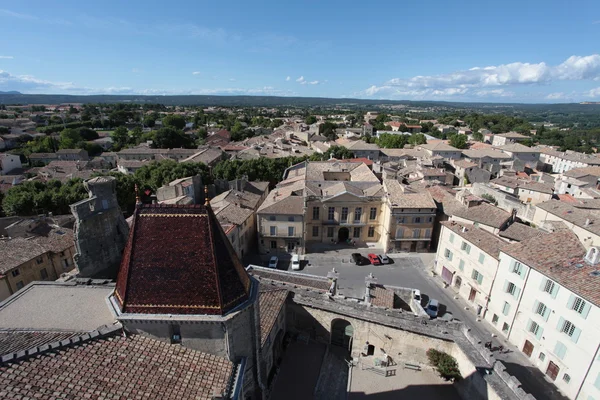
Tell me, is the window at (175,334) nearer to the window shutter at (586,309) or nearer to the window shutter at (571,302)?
the window shutter at (586,309)

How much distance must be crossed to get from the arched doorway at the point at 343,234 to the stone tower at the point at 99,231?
33288 mm

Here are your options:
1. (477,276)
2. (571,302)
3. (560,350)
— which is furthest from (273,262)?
(571,302)

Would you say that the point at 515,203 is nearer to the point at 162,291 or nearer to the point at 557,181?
the point at 557,181

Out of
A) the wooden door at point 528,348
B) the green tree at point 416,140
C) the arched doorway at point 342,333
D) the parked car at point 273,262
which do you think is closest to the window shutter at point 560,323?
the wooden door at point 528,348

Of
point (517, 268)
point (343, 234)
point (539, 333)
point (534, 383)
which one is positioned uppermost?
point (517, 268)

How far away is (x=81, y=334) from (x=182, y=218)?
23.5ft

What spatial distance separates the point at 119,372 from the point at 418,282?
36057mm

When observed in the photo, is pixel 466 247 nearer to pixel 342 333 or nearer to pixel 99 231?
pixel 342 333

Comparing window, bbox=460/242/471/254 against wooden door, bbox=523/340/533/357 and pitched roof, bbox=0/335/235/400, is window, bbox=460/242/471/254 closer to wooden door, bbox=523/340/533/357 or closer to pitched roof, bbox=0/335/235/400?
wooden door, bbox=523/340/533/357

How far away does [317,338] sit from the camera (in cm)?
2969

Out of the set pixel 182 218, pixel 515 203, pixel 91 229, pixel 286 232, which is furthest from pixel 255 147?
pixel 182 218

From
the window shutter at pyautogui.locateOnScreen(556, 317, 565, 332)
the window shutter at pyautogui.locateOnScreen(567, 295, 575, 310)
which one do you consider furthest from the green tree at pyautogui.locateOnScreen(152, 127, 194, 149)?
the window shutter at pyautogui.locateOnScreen(567, 295, 575, 310)

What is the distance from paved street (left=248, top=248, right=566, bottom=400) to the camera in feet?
91.2

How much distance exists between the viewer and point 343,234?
50.7 m
